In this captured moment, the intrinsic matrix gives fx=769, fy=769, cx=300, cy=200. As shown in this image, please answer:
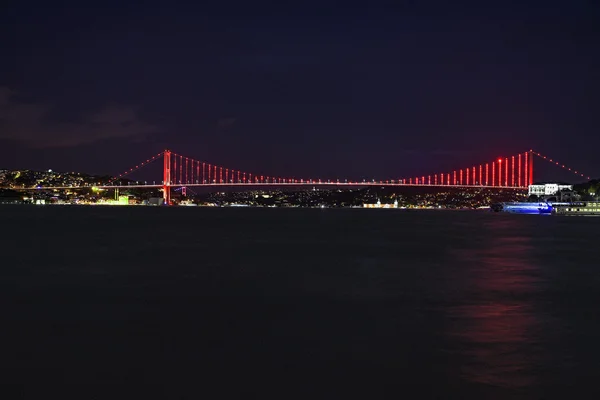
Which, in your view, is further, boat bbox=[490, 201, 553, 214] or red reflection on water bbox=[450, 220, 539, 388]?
boat bbox=[490, 201, 553, 214]

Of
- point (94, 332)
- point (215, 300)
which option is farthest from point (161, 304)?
point (94, 332)

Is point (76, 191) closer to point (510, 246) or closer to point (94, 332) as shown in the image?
point (510, 246)

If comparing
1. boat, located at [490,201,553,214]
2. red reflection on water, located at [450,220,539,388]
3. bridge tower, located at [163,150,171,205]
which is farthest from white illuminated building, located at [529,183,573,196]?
red reflection on water, located at [450,220,539,388]

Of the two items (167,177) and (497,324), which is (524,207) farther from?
(497,324)

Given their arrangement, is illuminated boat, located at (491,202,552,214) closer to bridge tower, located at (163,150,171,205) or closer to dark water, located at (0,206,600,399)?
bridge tower, located at (163,150,171,205)

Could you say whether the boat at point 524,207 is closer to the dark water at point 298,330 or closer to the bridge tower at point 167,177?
the bridge tower at point 167,177

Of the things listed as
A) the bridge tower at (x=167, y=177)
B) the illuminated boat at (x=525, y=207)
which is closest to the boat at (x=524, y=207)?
the illuminated boat at (x=525, y=207)
